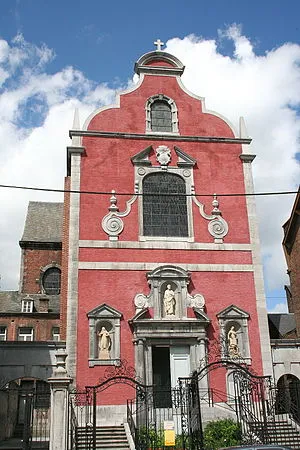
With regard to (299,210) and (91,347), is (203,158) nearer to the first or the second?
(299,210)

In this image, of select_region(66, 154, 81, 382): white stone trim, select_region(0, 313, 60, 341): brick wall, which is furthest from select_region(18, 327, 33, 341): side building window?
select_region(66, 154, 81, 382): white stone trim

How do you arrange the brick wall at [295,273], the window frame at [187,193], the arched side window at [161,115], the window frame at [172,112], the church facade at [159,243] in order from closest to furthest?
the church facade at [159,243] → the window frame at [187,193] → the window frame at [172,112] → the arched side window at [161,115] → the brick wall at [295,273]

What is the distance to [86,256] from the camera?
64.9ft

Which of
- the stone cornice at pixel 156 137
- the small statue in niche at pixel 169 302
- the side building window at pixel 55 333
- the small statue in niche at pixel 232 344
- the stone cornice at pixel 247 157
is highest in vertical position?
the stone cornice at pixel 156 137

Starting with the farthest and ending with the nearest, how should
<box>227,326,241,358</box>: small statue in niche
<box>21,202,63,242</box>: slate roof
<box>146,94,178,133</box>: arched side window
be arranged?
1. <box>21,202,63,242</box>: slate roof
2. <box>146,94,178,133</box>: arched side window
3. <box>227,326,241,358</box>: small statue in niche

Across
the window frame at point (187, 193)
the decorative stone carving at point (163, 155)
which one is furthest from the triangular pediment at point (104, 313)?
the decorative stone carving at point (163, 155)

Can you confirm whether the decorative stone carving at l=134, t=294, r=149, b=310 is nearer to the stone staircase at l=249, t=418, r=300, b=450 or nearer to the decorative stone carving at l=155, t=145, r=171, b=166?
the decorative stone carving at l=155, t=145, r=171, b=166

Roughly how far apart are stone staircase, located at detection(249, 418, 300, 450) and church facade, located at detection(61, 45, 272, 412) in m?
2.73

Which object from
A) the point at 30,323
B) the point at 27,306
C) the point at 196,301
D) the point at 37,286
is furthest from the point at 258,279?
the point at 37,286

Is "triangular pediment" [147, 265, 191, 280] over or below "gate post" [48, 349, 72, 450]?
over

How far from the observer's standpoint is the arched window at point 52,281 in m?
32.9

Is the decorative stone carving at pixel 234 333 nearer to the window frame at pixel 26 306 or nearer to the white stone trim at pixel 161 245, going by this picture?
the white stone trim at pixel 161 245

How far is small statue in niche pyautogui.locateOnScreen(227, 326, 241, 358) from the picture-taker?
19.1 meters

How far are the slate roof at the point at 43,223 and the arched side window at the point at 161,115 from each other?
530 inches
